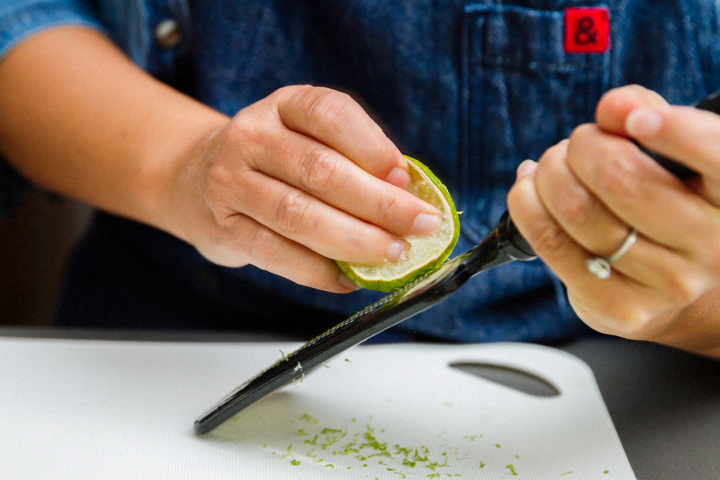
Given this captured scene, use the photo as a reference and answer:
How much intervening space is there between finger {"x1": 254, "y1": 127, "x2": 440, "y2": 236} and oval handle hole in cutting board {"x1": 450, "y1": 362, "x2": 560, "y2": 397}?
0.35 meters

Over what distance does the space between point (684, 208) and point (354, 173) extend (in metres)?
0.31

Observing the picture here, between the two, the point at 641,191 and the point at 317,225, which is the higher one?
the point at 641,191

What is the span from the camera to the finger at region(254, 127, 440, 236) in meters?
0.63

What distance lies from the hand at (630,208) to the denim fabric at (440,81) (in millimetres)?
410

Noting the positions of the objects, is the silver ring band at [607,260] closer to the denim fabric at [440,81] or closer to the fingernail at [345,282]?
the fingernail at [345,282]

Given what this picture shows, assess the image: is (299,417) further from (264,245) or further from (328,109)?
(328,109)

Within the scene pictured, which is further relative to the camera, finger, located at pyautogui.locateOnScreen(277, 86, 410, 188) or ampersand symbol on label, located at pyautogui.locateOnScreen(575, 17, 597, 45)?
ampersand symbol on label, located at pyautogui.locateOnScreen(575, 17, 597, 45)

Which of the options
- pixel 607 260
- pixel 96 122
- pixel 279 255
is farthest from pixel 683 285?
pixel 96 122

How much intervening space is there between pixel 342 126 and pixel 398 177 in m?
0.09

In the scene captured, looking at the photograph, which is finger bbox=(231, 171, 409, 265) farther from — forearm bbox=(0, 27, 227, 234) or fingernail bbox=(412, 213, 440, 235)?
forearm bbox=(0, 27, 227, 234)

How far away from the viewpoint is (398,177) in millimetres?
665

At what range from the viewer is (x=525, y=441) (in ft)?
2.37

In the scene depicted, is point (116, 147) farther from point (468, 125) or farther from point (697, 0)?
point (697, 0)

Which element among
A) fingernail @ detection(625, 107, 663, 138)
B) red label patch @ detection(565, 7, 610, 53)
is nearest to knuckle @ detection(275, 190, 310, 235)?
fingernail @ detection(625, 107, 663, 138)
